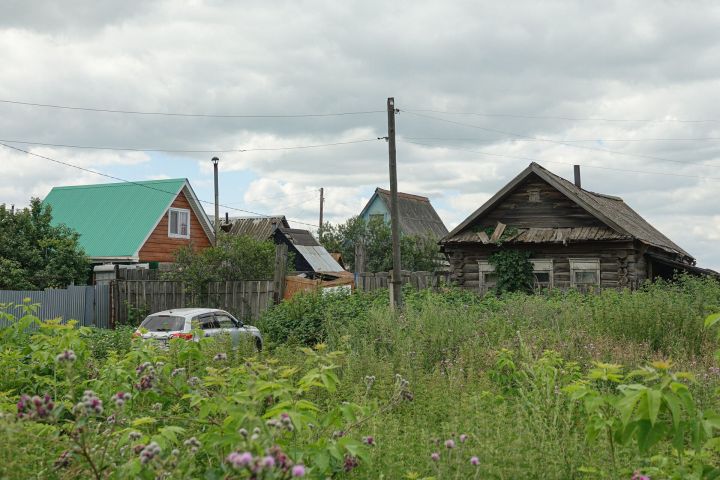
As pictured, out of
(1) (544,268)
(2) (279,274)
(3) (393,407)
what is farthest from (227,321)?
(1) (544,268)

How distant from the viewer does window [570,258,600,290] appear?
25.9 meters

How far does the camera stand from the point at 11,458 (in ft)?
11.8

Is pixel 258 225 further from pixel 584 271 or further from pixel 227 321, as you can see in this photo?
pixel 227 321

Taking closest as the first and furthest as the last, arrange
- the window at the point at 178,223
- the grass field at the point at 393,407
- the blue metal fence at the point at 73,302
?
the grass field at the point at 393,407, the blue metal fence at the point at 73,302, the window at the point at 178,223

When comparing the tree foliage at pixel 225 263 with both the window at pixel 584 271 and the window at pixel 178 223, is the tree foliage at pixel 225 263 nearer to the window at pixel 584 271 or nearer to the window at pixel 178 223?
the window at pixel 178 223

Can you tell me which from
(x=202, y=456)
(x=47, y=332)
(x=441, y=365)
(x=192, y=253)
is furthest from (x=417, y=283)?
(x=202, y=456)

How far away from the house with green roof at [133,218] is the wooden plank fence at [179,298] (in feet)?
Answer: 19.8

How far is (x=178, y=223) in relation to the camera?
3369cm

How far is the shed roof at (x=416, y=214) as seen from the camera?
5103cm

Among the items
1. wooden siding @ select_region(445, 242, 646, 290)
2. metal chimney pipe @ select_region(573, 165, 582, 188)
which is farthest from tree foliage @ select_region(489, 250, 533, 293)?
metal chimney pipe @ select_region(573, 165, 582, 188)

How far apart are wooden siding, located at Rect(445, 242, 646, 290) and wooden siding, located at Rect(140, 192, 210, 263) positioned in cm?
1107

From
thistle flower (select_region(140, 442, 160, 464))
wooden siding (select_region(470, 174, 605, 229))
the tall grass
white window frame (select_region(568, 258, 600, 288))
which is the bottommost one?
the tall grass

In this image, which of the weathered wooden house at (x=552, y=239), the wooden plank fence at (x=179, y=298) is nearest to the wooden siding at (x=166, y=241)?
the wooden plank fence at (x=179, y=298)

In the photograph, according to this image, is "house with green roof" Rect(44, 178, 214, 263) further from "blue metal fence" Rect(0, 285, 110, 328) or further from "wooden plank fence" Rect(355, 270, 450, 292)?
"wooden plank fence" Rect(355, 270, 450, 292)
